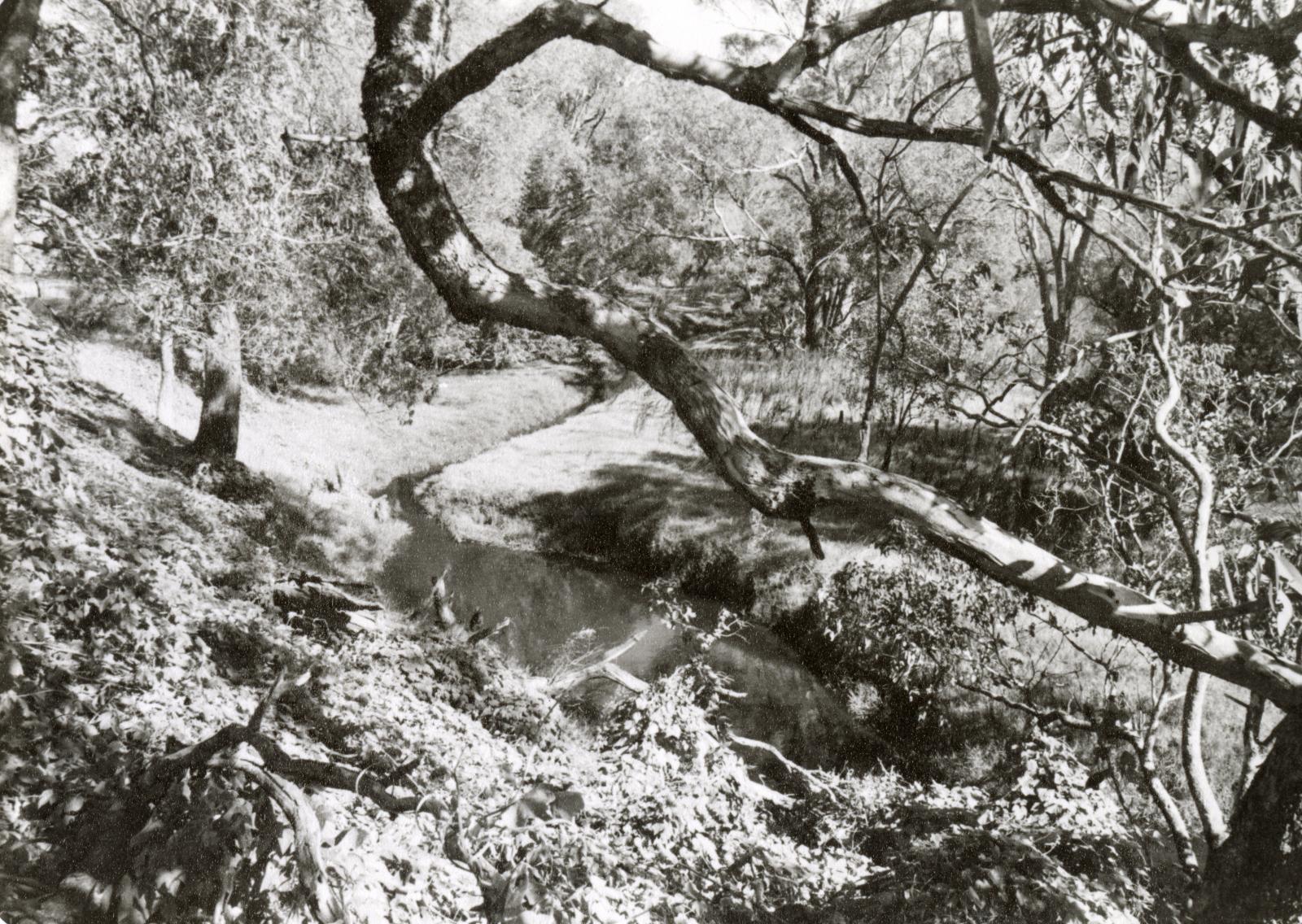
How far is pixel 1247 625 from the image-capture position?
18.4ft

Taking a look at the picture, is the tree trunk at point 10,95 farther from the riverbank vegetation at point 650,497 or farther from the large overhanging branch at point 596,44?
the large overhanging branch at point 596,44

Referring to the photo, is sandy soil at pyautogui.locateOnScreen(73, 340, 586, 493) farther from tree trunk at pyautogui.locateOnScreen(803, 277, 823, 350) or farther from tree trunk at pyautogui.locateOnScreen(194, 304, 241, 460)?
tree trunk at pyautogui.locateOnScreen(803, 277, 823, 350)

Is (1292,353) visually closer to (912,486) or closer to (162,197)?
(912,486)

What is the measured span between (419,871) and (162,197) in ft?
23.9

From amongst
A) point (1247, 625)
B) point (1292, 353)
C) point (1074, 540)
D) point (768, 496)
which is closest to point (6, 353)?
point (768, 496)

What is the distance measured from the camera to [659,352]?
2.83m

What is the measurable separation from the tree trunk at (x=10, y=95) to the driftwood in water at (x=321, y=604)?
4.37 meters

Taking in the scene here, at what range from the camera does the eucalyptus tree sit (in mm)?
2340

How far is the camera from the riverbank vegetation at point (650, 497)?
8.87 feet

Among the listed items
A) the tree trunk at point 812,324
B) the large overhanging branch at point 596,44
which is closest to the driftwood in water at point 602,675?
the large overhanging branch at point 596,44

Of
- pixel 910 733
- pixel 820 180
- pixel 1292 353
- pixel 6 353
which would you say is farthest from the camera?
pixel 820 180

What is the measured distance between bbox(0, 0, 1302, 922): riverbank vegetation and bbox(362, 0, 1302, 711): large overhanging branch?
0.01 metres

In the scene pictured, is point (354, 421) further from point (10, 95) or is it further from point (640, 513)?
point (10, 95)

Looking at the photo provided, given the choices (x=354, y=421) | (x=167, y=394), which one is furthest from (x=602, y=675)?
(x=354, y=421)
